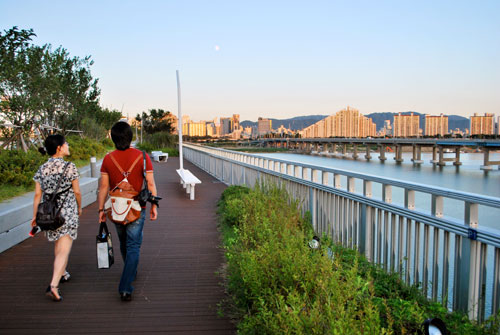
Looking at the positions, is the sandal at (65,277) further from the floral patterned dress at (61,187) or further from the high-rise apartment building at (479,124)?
the high-rise apartment building at (479,124)

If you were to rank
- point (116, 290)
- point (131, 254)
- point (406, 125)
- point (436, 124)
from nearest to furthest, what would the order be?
point (131, 254)
point (116, 290)
point (406, 125)
point (436, 124)

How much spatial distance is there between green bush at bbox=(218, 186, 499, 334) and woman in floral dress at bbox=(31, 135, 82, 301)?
6.09 feet

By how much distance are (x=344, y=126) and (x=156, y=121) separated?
96.3 meters

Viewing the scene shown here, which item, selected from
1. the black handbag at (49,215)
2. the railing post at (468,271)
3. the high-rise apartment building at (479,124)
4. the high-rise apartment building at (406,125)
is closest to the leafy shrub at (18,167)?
the black handbag at (49,215)

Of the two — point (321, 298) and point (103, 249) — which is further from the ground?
point (103, 249)

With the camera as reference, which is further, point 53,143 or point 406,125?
point 406,125

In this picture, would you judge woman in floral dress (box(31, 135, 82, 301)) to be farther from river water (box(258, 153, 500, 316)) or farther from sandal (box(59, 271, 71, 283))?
river water (box(258, 153, 500, 316))

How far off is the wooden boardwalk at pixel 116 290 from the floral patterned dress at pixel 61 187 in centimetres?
71

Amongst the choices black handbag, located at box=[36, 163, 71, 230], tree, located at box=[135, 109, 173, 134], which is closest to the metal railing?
black handbag, located at box=[36, 163, 71, 230]

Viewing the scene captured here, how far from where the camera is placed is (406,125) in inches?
6058

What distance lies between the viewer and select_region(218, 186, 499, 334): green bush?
9.71ft

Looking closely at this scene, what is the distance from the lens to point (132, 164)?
4.62m

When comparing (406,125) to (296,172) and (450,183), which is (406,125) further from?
(296,172)

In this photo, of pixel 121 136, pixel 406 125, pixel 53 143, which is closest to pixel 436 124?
pixel 406 125
